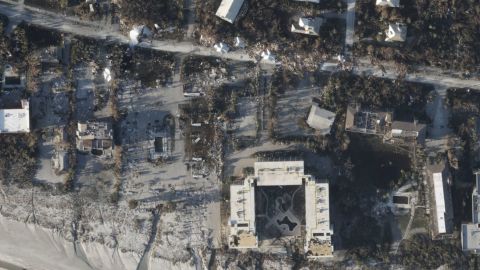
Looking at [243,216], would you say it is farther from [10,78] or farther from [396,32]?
[10,78]

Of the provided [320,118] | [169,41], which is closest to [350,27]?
[320,118]

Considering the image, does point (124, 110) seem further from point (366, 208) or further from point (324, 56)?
point (366, 208)

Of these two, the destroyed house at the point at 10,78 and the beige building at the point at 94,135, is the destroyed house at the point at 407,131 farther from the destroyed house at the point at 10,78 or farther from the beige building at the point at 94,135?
the destroyed house at the point at 10,78

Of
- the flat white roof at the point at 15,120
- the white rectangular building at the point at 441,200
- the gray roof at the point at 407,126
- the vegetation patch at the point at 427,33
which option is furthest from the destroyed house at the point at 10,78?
the white rectangular building at the point at 441,200

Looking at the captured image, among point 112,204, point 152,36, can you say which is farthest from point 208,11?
point 112,204

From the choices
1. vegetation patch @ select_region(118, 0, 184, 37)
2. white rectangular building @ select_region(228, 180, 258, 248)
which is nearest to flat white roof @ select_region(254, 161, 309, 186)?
white rectangular building @ select_region(228, 180, 258, 248)
